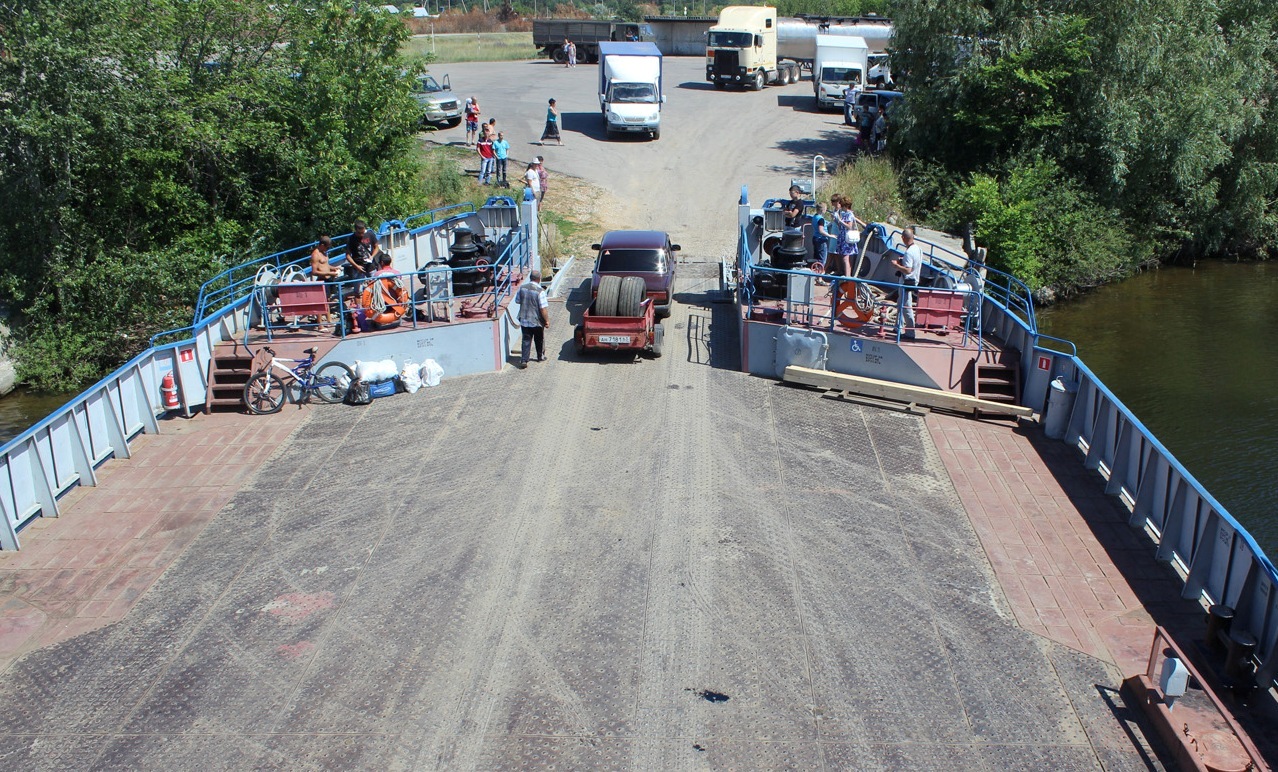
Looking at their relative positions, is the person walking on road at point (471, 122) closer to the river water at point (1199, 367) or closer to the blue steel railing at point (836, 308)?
the river water at point (1199, 367)

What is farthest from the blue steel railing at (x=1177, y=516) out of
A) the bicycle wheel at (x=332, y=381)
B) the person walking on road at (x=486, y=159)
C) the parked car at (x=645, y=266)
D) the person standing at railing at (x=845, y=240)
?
the person walking on road at (x=486, y=159)

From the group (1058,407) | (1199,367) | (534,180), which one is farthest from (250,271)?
(1199,367)

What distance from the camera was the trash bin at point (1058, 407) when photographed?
47.8 ft

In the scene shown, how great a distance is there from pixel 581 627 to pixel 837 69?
33918 mm

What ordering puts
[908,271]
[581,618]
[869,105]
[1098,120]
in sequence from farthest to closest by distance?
[869,105] < [1098,120] < [908,271] < [581,618]

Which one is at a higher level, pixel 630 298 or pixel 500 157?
pixel 500 157

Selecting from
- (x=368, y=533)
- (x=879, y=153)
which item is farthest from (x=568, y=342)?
(x=879, y=153)

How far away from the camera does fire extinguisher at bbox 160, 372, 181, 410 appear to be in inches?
608

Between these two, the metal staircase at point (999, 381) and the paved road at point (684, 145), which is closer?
the metal staircase at point (999, 381)

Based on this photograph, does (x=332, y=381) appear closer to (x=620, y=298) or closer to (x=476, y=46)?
(x=620, y=298)

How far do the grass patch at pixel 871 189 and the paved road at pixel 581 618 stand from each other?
13.1m

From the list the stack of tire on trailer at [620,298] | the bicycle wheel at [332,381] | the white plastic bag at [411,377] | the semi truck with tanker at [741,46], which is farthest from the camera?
the semi truck with tanker at [741,46]

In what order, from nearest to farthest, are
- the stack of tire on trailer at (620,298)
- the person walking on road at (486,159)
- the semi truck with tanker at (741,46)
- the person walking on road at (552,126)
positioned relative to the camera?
the stack of tire on trailer at (620,298), the person walking on road at (486,159), the person walking on road at (552,126), the semi truck with tanker at (741,46)

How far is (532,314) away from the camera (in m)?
16.8
